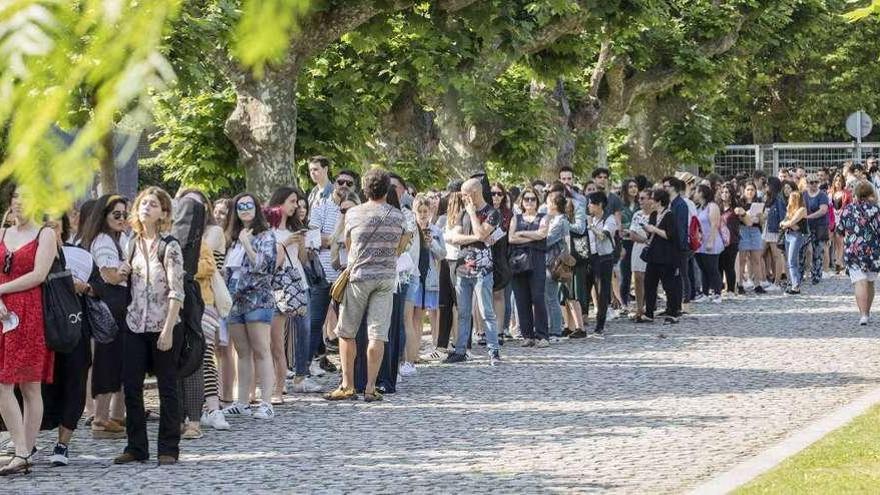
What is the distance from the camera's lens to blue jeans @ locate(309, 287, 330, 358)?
50.7 ft

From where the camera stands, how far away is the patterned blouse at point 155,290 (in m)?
10.6

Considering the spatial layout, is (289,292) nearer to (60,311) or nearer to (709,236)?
(60,311)

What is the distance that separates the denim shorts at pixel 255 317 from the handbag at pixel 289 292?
0.44 meters

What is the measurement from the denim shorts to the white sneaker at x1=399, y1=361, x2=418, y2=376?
3494 millimetres

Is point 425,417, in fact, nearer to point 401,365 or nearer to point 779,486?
point 401,365

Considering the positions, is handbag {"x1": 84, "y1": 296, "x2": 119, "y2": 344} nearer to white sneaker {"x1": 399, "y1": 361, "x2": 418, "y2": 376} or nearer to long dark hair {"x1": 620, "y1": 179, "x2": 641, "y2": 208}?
white sneaker {"x1": 399, "y1": 361, "x2": 418, "y2": 376}

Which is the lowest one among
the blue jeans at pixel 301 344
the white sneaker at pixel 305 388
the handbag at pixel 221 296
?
the white sneaker at pixel 305 388

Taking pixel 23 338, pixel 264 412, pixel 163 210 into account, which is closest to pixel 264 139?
pixel 264 412

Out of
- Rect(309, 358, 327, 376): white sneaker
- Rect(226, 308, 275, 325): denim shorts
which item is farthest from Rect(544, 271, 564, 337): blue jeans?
Rect(226, 308, 275, 325): denim shorts

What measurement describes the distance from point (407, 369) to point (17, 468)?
6.47 m

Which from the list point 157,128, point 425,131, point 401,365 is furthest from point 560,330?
point 157,128

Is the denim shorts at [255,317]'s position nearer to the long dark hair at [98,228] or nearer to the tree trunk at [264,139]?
the long dark hair at [98,228]

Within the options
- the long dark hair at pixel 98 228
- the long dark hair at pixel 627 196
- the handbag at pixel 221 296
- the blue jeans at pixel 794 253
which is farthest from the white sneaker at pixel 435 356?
the blue jeans at pixel 794 253

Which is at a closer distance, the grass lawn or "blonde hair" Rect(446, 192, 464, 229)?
the grass lawn
